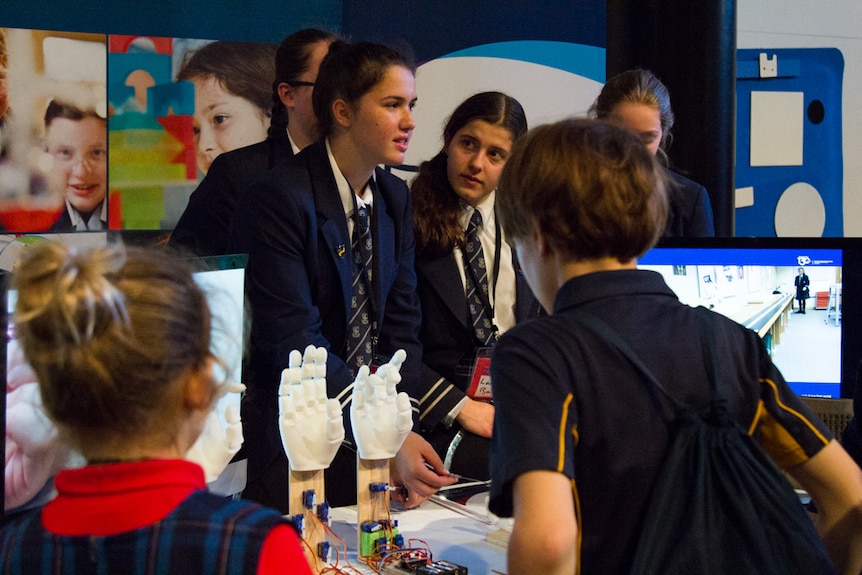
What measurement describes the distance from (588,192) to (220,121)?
2899 mm

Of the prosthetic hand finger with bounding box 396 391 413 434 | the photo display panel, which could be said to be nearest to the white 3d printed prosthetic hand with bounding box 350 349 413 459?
the prosthetic hand finger with bounding box 396 391 413 434

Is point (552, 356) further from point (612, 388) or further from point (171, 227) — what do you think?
point (171, 227)

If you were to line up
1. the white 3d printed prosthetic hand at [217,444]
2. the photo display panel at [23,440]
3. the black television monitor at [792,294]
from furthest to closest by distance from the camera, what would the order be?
the black television monitor at [792,294] → the white 3d printed prosthetic hand at [217,444] → the photo display panel at [23,440]

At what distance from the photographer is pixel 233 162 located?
9.86 feet

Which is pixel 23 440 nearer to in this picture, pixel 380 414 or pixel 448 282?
pixel 380 414

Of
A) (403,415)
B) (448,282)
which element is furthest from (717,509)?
(448,282)

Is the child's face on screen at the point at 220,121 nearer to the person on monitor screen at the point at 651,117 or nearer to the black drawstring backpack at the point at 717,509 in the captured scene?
the person on monitor screen at the point at 651,117

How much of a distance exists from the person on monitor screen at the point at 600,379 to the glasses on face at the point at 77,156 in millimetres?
2755

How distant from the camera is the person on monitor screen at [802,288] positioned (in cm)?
212

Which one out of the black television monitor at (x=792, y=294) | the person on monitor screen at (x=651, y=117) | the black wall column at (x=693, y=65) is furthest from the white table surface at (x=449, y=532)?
the black wall column at (x=693, y=65)

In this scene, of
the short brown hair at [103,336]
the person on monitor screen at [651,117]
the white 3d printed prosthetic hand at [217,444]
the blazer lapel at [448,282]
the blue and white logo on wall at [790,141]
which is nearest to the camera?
the short brown hair at [103,336]

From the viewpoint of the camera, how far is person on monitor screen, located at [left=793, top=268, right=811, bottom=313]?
6.97 ft

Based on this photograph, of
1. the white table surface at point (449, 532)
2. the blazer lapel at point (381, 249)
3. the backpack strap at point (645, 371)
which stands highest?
the blazer lapel at point (381, 249)

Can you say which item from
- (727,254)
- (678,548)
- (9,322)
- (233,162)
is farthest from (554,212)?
(233,162)
